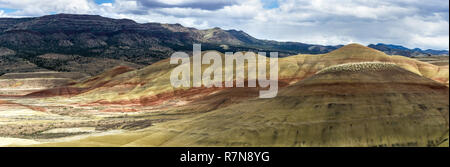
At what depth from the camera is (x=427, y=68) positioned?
11138 centimetres

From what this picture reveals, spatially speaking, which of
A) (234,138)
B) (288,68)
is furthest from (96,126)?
(288,68)

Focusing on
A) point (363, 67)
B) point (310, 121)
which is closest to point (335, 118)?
point (310, 121)

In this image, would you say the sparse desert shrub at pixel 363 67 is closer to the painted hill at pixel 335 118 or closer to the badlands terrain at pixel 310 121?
the badlands terrain at pixel 310 121

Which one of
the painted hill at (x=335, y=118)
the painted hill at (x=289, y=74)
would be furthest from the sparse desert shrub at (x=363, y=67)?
the painted hill at (x=289, y=74)

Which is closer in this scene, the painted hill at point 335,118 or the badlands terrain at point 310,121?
the painted hill at point 335,118

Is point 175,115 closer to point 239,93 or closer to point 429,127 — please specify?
point 239,93

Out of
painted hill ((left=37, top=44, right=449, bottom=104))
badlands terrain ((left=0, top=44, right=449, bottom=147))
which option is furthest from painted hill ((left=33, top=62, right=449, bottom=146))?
painted hill ((left=37, top=44, right=449, bottom=104))

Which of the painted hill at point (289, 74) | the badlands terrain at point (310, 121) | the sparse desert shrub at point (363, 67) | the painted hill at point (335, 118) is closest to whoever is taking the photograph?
the painted hill at point (335, 118)

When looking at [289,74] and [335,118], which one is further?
[289,74]

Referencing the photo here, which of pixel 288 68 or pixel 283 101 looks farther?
pixel 288 68

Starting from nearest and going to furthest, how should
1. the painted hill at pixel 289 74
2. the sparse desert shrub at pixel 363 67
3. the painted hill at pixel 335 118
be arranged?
1. the painted hill at pixel 335 118
2. the sparse desert shrub at pixel 363 67
3. the painted hill at pixel 289 74

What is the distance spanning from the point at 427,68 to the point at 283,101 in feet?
240

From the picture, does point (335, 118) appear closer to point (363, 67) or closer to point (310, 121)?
point (310, 121)

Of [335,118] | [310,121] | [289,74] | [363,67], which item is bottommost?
[310,121]
